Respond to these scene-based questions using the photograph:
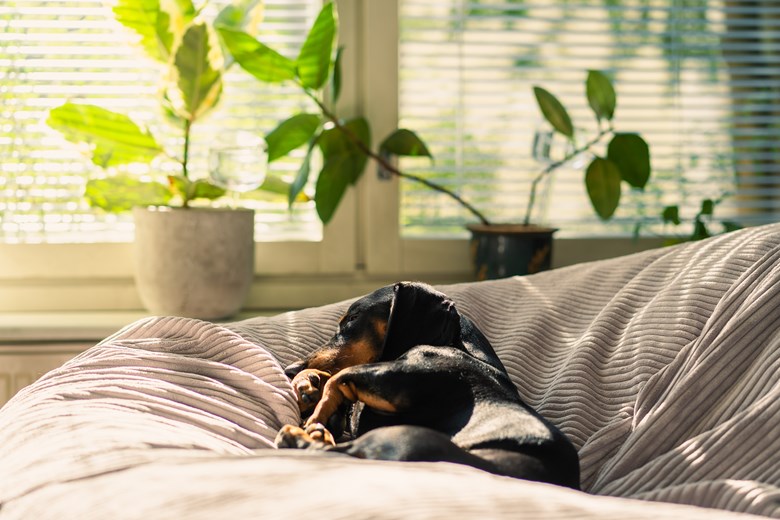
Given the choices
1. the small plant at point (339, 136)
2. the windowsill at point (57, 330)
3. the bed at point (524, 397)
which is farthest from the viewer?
the small plant at point (339, 136)

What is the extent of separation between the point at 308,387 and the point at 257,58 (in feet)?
3.86

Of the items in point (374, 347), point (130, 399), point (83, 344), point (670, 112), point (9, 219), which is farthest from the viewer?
point (670, 112)

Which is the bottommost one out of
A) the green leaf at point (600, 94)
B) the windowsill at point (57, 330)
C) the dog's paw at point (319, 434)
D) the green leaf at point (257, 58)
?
the windowsill at point (57, 330)

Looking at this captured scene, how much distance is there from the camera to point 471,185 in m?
2.37

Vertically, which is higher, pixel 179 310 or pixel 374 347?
pixel 374 347

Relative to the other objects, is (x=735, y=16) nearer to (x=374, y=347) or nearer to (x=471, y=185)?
(x=471, y=185)

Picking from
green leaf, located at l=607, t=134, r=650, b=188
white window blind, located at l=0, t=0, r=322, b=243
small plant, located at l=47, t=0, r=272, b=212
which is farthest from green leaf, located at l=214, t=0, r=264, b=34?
green leaf, located at l=607, t=134, r=650, b=188

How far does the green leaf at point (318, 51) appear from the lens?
206 cm

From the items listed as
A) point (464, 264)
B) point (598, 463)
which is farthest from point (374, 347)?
point (464, 264)

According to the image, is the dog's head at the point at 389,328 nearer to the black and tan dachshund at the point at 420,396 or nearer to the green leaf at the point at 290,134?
the black and tan dachshund at the point at 420,396

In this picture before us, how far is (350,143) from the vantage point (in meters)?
2.19

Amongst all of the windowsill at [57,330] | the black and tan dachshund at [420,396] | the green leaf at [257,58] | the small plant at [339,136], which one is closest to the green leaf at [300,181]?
the small plant at [339,136]

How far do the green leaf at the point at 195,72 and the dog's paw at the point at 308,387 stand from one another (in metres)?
1.10

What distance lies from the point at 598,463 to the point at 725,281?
33cm
